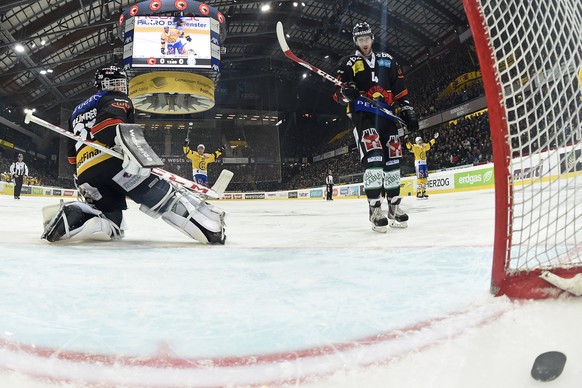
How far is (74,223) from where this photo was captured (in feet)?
7.70

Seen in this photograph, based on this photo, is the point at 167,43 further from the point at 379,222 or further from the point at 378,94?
the point at 379,222

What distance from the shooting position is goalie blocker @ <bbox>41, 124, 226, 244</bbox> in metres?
2.33

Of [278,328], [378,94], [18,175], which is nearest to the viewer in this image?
[278,328]

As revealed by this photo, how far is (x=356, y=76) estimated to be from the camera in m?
3.23

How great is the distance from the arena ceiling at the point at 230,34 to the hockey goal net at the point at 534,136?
13.8m

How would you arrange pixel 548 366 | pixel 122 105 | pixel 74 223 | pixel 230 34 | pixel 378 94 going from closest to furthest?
pixel 548 366 → pixel 74 223 → pixel 122 105 → pixel 378 94 → pixel 230 34

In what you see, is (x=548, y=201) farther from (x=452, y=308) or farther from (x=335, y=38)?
(x=335, y=38)

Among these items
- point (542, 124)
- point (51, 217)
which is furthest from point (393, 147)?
point (51, 217)

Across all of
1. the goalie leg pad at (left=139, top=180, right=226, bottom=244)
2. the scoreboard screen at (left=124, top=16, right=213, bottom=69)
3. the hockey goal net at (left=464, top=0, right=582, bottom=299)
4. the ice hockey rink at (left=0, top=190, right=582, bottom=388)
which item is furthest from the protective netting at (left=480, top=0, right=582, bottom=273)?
the scoreboard screen at (left=124, top=16, right=213, bottom=69)

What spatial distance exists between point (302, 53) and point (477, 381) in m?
25.3

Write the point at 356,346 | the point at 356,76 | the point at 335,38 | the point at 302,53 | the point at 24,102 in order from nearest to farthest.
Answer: the point at 356,346 → the point at 356,76 → the point at 335,38 → the point at 302,53 → the point at 24,102

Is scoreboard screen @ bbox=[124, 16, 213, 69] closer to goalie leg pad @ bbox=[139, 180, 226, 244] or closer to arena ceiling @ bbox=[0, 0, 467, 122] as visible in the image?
arena ceiling @ bbox=[0, 0, 467, 122]

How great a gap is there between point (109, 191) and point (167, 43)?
10299 mm

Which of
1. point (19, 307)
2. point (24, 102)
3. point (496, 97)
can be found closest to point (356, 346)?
point (496, 97)
